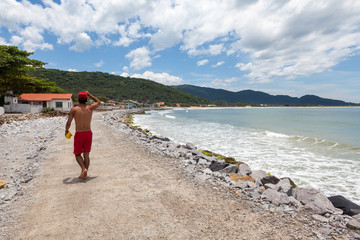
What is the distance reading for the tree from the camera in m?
27.8

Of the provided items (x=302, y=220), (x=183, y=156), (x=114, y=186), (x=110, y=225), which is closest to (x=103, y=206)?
(x=110, y=225)

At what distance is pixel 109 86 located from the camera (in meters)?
138

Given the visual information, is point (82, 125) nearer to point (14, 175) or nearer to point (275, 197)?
point (14, 175)

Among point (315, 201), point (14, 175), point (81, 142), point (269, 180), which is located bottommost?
point (269, 180)

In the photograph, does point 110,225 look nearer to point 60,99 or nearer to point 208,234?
point 208,234

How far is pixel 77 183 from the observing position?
15.6 ft

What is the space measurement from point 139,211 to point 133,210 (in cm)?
12

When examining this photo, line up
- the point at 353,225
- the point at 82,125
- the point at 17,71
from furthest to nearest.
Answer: the point at 17,71 → the point at 82,125 → the point at 353,225

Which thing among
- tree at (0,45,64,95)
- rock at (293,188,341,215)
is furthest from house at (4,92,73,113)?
rock at (293,188,341,215)

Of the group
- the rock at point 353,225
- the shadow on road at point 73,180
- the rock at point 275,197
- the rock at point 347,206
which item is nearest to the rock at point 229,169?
the rock at point 275,197

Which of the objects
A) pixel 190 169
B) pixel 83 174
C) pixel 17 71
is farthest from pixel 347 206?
pixel 17 71

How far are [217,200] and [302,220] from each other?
1.56 meters

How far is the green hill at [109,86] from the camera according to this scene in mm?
113312

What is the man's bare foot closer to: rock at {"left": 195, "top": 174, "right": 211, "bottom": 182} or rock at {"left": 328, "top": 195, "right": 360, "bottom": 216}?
rock at {"left": 195, "top": 174, "right": 211, "bottom": 182}
